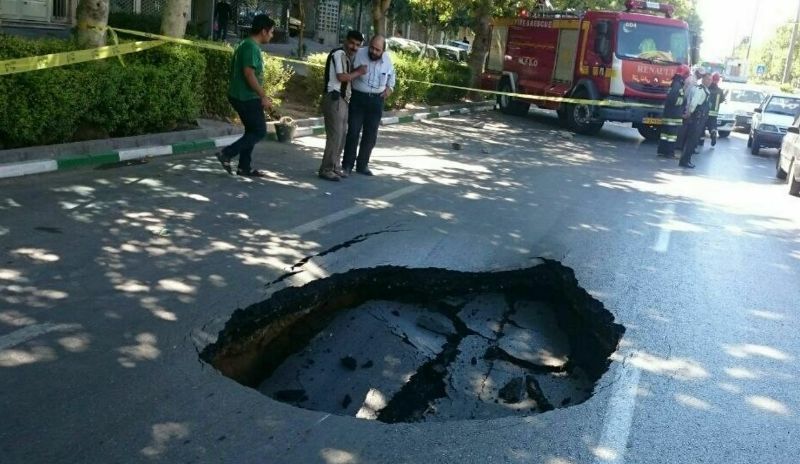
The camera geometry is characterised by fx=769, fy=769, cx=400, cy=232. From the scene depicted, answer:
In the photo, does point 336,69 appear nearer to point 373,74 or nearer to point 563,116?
point 373,74

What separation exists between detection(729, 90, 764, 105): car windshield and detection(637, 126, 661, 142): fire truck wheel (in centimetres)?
768

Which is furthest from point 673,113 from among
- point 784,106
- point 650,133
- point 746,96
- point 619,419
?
point 619,419

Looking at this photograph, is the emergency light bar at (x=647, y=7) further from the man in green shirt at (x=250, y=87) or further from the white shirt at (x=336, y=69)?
the man in green shirt at (x=250, y=87)

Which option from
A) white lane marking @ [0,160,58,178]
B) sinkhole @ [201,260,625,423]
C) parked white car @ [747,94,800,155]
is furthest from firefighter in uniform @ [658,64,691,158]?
white lane marking @ [0,160,58,178]

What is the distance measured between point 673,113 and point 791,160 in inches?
101

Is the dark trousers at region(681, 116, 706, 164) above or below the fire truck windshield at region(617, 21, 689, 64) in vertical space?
below

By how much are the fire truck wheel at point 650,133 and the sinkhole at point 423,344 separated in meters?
13.9

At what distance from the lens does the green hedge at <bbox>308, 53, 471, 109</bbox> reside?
16547mm

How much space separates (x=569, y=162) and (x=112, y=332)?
10268mm

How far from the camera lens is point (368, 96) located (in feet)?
31.2

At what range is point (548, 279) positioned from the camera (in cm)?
621

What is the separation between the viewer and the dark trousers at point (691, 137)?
1412 centimetres

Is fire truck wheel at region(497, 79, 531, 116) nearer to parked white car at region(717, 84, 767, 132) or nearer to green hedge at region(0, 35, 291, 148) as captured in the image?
parked white car at region(717, 84, 767, 132)

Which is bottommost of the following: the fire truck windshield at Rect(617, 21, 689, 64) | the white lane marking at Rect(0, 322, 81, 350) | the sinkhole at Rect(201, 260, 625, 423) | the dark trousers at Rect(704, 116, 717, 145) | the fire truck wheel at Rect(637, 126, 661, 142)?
the sinkhole at Rect(201, 260, 625, 423)
